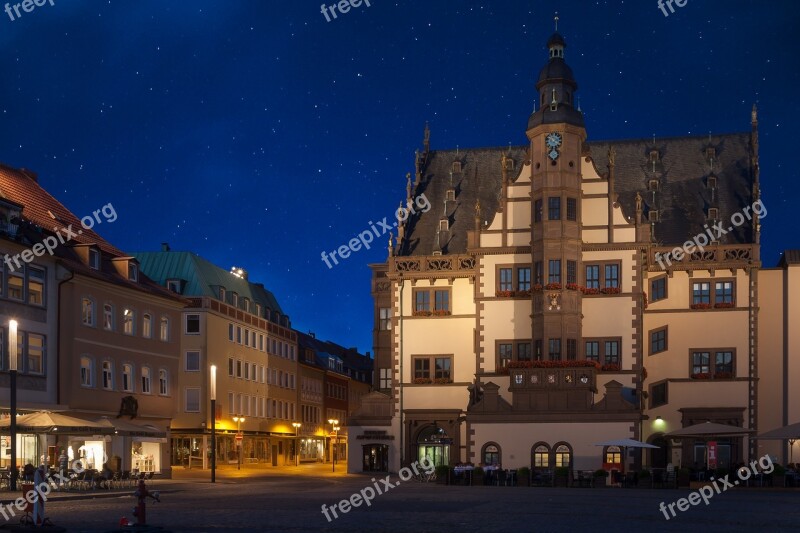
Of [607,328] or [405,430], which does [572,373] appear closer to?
[607,328]

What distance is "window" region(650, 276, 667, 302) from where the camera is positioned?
6675 cm

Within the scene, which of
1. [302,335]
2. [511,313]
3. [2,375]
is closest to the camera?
[2,375]

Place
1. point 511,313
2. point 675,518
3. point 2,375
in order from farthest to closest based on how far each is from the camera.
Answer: point 511,313 < point 2,375 < point 675,518

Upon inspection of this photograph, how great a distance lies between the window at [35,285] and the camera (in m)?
51.5

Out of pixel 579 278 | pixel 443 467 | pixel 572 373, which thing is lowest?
pixel 443 467

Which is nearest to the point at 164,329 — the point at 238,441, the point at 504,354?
the point at 504,354

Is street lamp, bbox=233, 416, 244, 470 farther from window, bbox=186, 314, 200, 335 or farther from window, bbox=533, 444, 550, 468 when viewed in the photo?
window, bbox=533, 444, 550, 468

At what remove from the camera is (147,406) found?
6197 centimetres

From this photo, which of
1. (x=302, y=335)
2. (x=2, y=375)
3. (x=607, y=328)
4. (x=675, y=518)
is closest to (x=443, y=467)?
(x=607, y=328)

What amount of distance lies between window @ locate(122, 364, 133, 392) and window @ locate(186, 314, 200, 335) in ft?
78.9

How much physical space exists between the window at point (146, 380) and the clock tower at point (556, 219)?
845 inches

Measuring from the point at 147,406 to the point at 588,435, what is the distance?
→ 23929mm

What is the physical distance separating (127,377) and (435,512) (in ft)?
105

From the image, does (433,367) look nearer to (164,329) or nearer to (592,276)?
(592,276)
